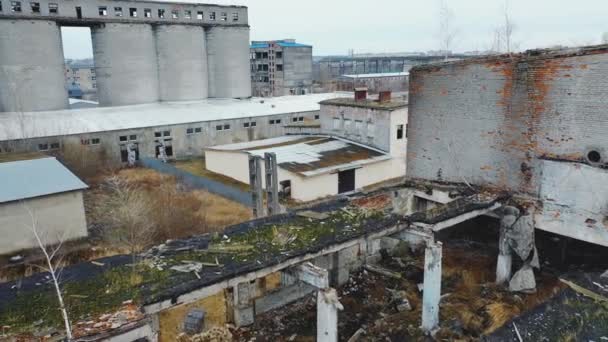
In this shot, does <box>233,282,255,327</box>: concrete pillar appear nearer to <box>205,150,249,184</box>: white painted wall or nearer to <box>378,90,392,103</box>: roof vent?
<box>205,150,249,184</box>: white painted wall

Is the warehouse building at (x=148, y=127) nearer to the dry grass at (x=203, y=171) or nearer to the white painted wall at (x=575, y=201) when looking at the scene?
the dry grass at (x=203, y=171)

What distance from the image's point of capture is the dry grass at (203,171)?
24.3m

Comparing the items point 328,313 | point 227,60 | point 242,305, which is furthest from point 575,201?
point 227,60

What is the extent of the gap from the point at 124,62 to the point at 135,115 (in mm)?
5957

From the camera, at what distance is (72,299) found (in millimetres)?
7348

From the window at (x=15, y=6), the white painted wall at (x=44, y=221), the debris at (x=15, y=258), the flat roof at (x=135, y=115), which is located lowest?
the debris at (x=15, y=258)

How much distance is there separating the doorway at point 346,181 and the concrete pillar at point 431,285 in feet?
39.3

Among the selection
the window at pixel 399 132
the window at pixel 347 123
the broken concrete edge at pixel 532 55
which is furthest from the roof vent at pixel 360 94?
the broken concrete edge at pixel 532 55

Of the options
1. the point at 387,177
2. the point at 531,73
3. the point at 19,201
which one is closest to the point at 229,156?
the point at 387,177

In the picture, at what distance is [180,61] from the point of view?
3712cm

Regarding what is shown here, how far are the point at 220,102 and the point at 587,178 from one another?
31.0 m

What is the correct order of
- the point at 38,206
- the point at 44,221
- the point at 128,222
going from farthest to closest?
the point at 44,221 < the point at 38,206 < the point at 128,222

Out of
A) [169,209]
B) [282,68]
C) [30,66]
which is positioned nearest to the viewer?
[169,209]

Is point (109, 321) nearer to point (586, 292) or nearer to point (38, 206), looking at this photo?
point (586, 292)
